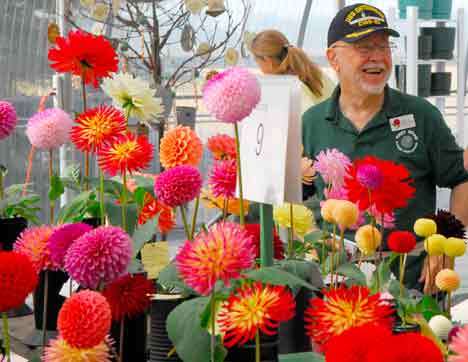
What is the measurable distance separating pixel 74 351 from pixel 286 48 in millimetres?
2750

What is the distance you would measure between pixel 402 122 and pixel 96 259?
71.2 inches

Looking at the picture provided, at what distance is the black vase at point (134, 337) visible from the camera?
886mm

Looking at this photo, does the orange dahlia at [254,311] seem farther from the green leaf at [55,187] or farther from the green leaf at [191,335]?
the green leaf at [55,187]

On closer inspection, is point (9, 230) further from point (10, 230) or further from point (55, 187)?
point (55, 187)

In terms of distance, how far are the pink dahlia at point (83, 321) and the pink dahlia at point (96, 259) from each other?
2.3 inches

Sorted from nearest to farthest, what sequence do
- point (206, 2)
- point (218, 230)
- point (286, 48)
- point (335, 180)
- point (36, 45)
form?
point (218, 230)
point (335, 180)
point (286, 48)
point (206, 2)
point (36, 45)

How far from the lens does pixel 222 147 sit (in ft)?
3.12

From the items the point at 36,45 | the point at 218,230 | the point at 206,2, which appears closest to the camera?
the point at 218,230

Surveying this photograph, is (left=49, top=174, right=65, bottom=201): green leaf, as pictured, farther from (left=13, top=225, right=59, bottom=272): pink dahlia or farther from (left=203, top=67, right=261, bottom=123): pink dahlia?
(left=203, top=67, right=261, bottom=123): pink dahlia

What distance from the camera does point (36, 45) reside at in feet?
16.6

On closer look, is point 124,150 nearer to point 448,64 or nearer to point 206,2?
point 206,2

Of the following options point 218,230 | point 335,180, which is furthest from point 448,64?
point 218,230

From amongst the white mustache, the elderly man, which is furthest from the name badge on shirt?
the white mustache

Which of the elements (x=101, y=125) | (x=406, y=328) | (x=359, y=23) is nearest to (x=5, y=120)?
(x=101, y=125)
